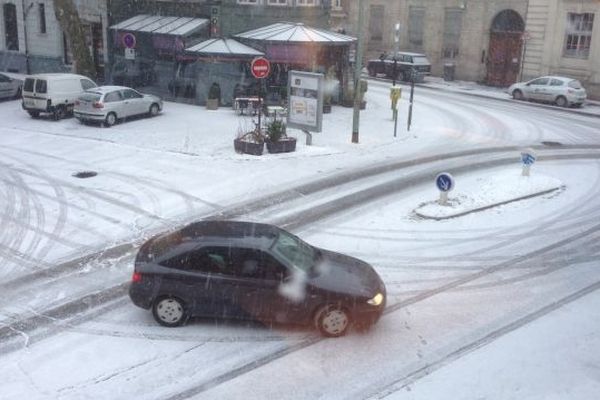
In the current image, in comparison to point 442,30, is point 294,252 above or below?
below

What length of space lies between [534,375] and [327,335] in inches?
114

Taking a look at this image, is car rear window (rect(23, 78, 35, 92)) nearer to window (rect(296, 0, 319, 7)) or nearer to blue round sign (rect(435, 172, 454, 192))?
window (rect(296, 0, 319, 7))

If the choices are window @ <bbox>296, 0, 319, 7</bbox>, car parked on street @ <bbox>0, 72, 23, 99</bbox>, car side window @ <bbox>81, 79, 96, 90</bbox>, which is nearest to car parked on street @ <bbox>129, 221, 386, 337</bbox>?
car side window @ <bbox>81, 79, 96, 90</bbox>

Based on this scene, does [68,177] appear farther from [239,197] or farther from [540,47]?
[540,47]

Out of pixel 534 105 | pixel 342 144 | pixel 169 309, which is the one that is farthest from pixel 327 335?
pixel 534 105

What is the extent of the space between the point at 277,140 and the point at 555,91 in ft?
59.9

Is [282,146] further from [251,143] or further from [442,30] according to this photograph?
[442,30]

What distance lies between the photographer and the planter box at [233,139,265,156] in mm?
20672

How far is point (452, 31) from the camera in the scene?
44.0 m

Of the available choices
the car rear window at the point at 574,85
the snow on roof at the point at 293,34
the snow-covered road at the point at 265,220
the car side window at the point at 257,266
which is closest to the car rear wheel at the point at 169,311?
the snow-covered road at the point at 265,220

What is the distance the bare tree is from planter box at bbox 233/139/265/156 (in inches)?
548

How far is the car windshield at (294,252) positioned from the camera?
1015 cm

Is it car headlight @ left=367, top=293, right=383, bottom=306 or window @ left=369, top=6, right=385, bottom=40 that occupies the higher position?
window @ left=369, top=6, right=385, bottom=40

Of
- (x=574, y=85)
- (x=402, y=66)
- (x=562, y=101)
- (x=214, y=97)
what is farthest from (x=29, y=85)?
(x=574, y=85)
